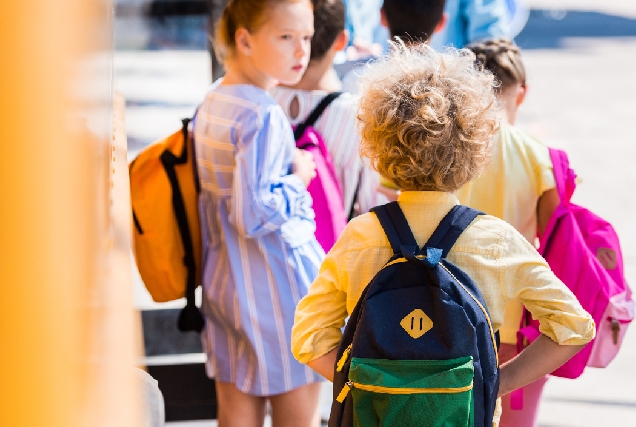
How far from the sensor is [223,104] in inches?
98.9

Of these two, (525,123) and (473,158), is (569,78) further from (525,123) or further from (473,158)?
(473,158)

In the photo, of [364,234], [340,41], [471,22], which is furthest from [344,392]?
[471,22]

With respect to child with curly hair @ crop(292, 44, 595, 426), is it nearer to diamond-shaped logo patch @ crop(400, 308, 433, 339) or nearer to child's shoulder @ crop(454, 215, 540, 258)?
child's shoulder @ crop(454, 215, 540, 258)

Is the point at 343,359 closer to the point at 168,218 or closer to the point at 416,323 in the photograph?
the point at 416,323

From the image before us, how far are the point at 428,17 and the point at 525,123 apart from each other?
6.40 metres

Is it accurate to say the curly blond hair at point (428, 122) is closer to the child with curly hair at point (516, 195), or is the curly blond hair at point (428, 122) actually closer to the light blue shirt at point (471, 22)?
the child with curly hair at point (516, 195)

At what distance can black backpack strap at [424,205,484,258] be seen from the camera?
5.50 feet

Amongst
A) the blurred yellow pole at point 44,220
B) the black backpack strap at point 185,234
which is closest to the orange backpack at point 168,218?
the black backpack strap at point 185,234

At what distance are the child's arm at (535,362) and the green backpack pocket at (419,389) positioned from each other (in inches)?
9.6

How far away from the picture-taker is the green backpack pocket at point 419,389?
1547 millimetres

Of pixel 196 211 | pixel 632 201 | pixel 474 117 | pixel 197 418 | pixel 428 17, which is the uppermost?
pixel 428 17

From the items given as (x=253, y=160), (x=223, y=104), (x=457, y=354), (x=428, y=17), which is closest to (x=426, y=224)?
(x=457, y=354)

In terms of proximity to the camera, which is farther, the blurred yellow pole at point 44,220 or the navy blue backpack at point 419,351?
the navy blue backpack at point 419,351

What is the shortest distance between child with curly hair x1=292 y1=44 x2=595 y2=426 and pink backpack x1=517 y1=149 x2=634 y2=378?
610mm
